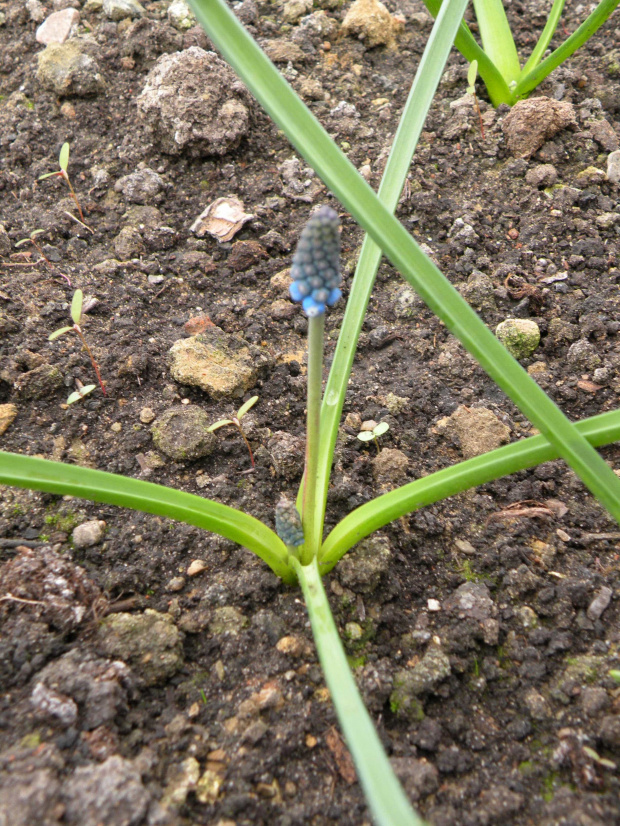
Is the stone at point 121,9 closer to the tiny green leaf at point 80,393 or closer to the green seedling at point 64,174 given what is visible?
the green seedling at point 64,174

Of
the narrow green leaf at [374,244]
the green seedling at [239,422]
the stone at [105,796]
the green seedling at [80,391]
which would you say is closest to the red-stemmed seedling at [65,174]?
the green seedling at [80,391]

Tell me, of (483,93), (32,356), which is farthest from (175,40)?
(32,356)

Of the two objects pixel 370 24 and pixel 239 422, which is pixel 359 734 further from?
pixel 370 24

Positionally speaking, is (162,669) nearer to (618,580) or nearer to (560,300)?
(618,580)

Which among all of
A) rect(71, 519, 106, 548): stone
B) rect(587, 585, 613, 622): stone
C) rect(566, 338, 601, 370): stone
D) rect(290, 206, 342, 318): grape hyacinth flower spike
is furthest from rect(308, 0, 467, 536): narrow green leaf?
rect(566, 338, 601, 370): stone

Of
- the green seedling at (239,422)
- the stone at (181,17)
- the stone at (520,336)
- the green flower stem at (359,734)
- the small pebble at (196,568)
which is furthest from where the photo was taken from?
the stone at (181,17)

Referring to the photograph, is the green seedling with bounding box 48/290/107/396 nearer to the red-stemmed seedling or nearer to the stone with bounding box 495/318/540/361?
the red-stemmed seedling
